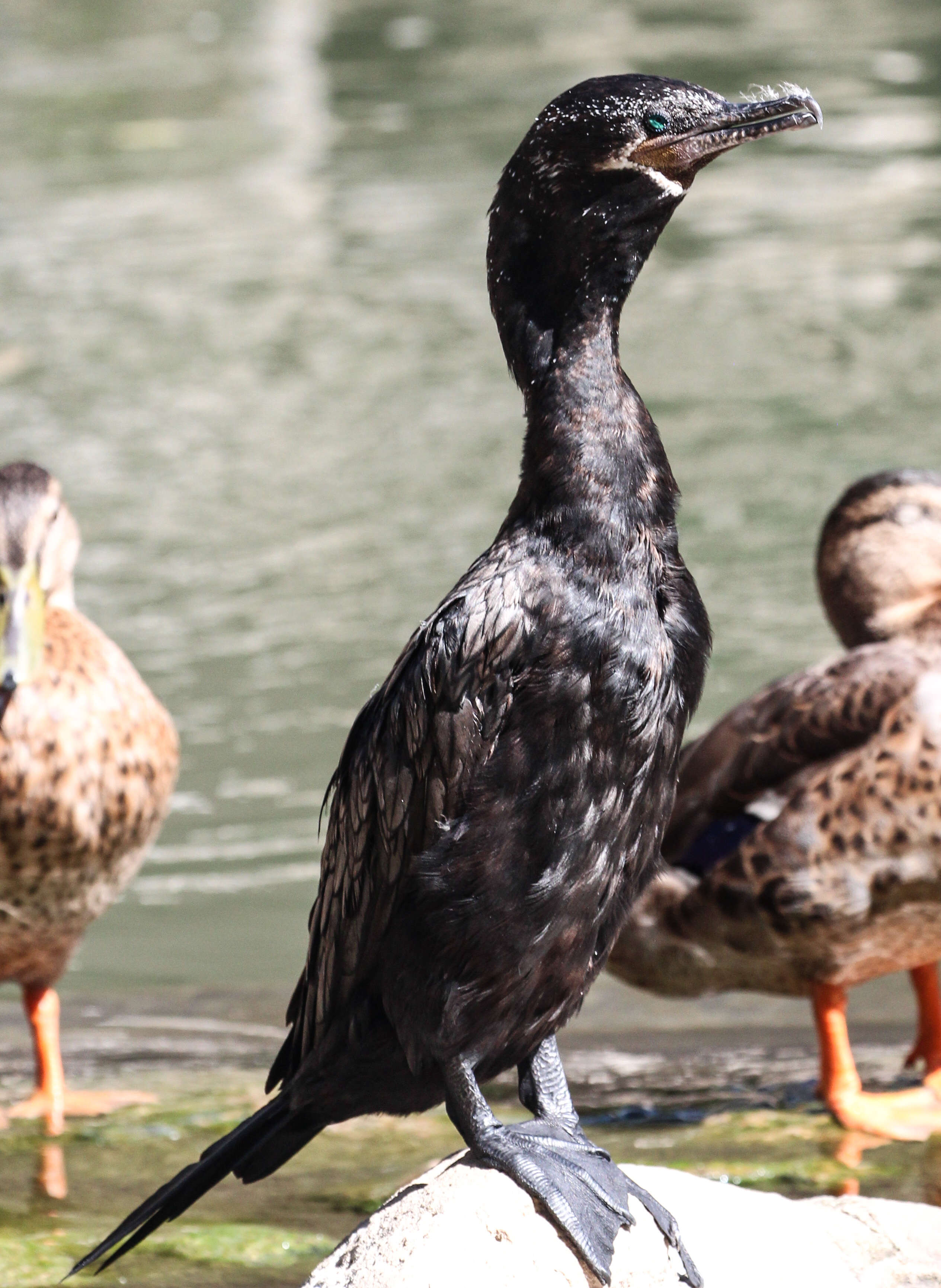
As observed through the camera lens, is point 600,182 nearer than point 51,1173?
Yes

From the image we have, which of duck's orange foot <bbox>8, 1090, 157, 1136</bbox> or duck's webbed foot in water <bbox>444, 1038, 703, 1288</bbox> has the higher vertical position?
duck's webbed foot in water <bbox>444, 1038, 703, 1288</bbox>

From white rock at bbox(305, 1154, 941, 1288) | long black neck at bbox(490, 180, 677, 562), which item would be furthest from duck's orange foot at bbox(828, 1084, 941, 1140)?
long black neck at bbox(490, 180, 677, 562)

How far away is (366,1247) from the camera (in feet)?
10.3

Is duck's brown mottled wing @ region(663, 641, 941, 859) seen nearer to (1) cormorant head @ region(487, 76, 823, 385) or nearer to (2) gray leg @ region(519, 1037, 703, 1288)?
(2) gray leg @ region(519, 1037, 703, 1288)

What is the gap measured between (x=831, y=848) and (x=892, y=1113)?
64cm

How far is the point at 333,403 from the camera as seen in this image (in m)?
11.4

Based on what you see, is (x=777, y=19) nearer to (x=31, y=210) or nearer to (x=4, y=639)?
(x=31, y=210)

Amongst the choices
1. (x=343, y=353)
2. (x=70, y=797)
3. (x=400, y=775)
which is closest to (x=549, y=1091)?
(x=400, y=775)

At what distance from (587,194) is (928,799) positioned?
199 cm

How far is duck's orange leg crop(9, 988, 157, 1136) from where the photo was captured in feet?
15.9

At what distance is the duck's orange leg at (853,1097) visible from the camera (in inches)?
181

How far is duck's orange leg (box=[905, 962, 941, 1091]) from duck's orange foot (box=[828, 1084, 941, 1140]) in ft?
0.65

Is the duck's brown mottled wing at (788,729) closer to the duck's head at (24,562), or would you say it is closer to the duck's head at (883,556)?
the duck's head at (883,556)

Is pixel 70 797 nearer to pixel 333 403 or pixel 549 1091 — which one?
pixel 549 1091
